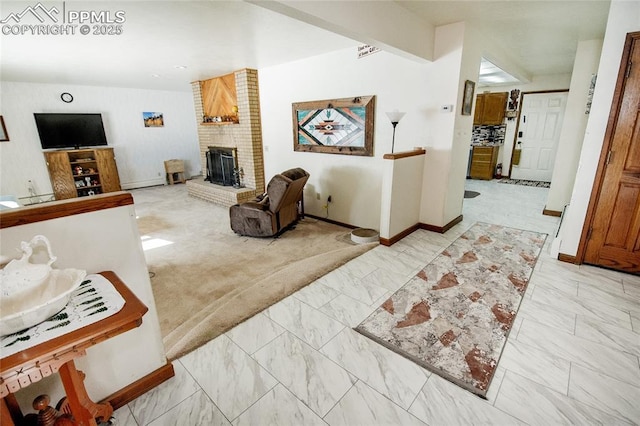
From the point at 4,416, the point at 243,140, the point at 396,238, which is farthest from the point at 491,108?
the point at 4,416

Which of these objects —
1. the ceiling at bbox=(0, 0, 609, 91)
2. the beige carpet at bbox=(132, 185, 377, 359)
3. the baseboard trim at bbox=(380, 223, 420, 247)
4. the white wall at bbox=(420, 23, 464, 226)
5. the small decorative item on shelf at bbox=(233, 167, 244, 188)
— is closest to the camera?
the beige carpet at bbox=(132, 185, 377, 359)

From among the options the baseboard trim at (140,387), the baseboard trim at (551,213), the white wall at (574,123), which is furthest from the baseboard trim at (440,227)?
the baseboard trim at (140,387)

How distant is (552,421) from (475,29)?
3876mm

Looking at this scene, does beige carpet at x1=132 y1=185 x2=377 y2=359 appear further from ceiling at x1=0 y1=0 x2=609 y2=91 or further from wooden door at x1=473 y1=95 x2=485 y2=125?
wooden door at x1=473 y1=95 x2=485 y2=125

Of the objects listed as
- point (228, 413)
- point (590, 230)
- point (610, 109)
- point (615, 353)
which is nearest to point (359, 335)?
point (228, 413)

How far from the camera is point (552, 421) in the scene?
4.71 ft

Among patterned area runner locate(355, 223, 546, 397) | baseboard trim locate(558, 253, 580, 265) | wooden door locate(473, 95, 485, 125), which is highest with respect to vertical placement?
wooden door locate(473, 95, 485, 125)

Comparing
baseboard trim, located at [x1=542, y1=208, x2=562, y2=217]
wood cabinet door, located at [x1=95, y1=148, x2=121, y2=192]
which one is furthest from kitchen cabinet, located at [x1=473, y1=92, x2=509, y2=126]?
wood cabinet door, located at [x1=95, y1=148, x2=121, y2=192]

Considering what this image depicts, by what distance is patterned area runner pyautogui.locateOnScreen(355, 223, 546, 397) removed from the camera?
5.92 ft

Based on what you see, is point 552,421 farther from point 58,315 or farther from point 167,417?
point 58,315

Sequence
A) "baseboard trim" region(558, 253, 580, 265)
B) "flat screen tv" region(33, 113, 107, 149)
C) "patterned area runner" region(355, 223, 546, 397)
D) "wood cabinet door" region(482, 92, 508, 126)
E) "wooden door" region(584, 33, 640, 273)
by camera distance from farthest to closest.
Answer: "wood cabinet door" region(482, 92, 508, 126)
"flat screen tv" region(33, 113, 107, 149)
"baseboard trim" region(558, 253, 580, 265)
"wooden door" region(584, 33, 640, 273)
"patterned area runner" region(355, 223, 546, 397)

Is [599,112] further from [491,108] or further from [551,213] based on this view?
[491,108]

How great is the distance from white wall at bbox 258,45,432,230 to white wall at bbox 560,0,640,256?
1.53 meters

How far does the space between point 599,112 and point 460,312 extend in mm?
2252
